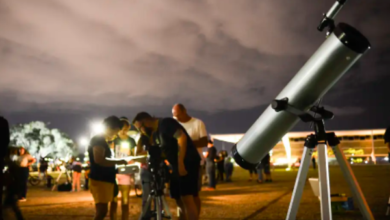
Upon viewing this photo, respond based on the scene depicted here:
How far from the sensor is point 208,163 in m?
14.2

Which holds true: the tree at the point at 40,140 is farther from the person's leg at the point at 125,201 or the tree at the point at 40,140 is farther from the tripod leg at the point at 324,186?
the tripod leg at the point at 324,186

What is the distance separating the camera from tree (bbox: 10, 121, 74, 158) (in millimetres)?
83869

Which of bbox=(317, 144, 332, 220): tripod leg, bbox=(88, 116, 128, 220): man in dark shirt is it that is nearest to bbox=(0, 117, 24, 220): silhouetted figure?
bbox=(88, 116, 128, 220): man in dark shirt

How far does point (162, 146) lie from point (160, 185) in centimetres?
46

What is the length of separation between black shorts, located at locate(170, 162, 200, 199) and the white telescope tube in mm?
1506

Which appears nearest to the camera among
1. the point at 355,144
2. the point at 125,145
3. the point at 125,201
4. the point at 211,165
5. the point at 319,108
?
the point at 319,108

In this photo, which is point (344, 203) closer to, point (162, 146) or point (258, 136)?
point (162, 146)

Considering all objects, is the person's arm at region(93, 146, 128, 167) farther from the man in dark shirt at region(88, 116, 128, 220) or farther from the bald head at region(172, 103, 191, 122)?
the bald head at region(172, 103, 191, 122)

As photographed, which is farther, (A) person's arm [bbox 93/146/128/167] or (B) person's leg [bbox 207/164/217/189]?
(B) person's leg [bbox 207/164/217/189]

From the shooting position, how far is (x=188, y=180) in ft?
14.7

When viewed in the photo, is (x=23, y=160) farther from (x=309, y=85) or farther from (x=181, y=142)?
(x=309, y=85)

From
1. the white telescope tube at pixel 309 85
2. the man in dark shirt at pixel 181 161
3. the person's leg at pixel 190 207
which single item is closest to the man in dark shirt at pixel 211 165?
the man in dark shirt at pixel 181 161

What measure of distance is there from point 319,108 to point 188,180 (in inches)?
86.9

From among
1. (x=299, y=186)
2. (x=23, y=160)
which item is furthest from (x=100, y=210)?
(x=23, y=160)
